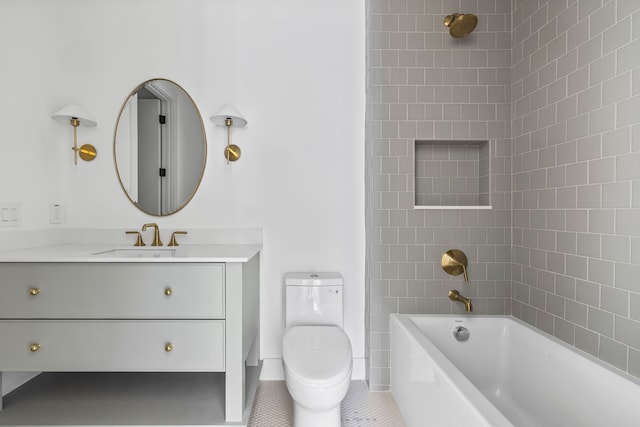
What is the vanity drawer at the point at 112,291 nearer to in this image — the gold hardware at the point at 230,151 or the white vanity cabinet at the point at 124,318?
the white vanity cabinet at the point at 124,318

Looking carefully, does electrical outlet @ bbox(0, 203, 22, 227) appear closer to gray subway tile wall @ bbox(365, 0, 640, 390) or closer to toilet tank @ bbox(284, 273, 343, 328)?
toilet tank @ bbox(284, 273, 343, 328)

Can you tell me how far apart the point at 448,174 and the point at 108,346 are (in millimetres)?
2048

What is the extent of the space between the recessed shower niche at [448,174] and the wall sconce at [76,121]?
201 cm

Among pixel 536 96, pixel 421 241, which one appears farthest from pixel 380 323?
pixel 536 96

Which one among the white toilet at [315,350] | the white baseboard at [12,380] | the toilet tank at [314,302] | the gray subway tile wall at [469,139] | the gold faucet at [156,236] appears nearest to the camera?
the white toilet at [315,350]

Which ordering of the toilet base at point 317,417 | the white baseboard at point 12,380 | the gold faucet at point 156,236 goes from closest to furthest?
the toilet base at point 317,417 → the white baseboard at point 12,380 → the gold faucet at point 156,236

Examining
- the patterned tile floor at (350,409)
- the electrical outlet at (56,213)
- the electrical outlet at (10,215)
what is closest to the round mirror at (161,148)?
the electrical outlet at (56,213)

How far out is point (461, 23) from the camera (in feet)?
6.13

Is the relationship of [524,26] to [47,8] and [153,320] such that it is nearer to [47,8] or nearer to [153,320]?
[153,320]

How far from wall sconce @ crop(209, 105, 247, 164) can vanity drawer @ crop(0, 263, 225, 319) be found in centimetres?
83

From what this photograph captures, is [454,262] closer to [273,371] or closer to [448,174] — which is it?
[448,174]

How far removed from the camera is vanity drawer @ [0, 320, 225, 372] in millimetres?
1558

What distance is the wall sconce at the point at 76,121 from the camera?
1.98 m

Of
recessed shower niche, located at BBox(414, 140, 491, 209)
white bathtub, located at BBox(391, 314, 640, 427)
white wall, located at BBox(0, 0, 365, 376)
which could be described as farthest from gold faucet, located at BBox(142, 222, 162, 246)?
recessed shower niche, located at BBox(414, 140, 491, 209)
